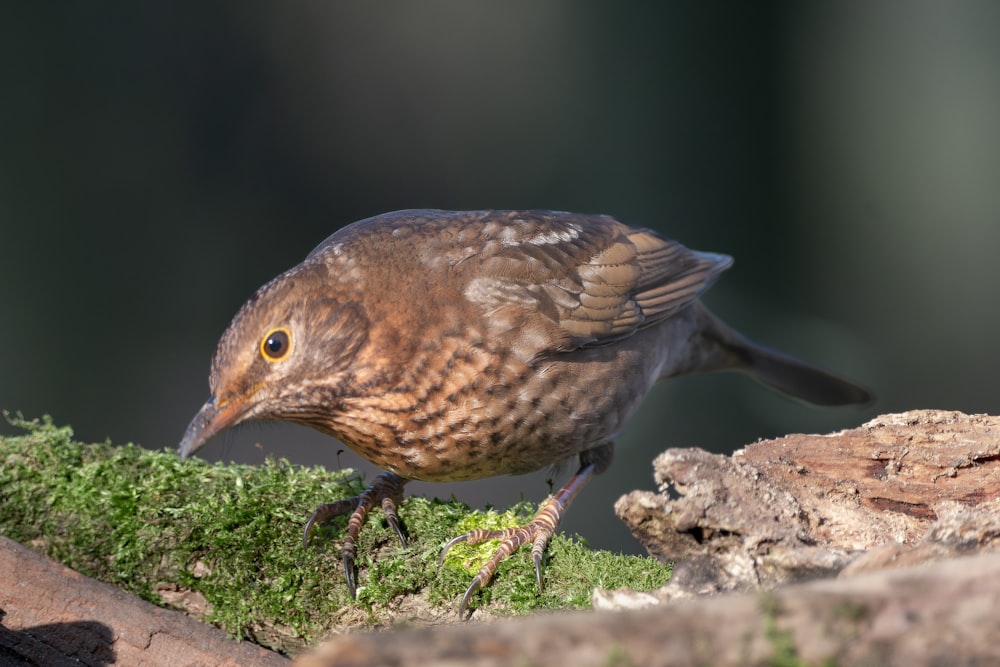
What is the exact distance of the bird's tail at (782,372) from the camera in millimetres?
5539

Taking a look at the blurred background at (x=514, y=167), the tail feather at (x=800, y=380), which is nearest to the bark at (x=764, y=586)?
the tail feather at (x=800, y=380)

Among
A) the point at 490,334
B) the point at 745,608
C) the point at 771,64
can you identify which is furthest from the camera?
the point at 771,64

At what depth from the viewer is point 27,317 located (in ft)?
28.1

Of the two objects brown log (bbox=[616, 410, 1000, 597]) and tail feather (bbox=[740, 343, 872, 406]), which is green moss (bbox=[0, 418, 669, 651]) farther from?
tail feather (bbox=[740, 343, 872, 406])

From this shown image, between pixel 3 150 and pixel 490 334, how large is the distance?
23.3 feet

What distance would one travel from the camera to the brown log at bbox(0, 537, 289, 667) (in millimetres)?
2898

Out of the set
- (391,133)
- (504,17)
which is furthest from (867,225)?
(391,133)

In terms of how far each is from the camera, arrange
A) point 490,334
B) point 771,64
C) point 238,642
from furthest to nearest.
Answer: point 771,64, point 490,334, point 238,642

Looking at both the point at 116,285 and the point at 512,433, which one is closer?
the point at 512,433

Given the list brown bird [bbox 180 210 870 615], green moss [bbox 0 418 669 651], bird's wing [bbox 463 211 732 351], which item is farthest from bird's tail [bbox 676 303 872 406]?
green moss [bbox 0 418 669 651]

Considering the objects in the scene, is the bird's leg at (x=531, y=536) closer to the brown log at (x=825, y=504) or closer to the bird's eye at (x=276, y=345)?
the brown log at (x=825, y=504)

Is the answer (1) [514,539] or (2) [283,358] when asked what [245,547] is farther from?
(1) [514,539]

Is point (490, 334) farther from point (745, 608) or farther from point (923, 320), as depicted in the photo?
point (923, 320)

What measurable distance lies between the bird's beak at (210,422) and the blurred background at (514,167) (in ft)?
16.7
